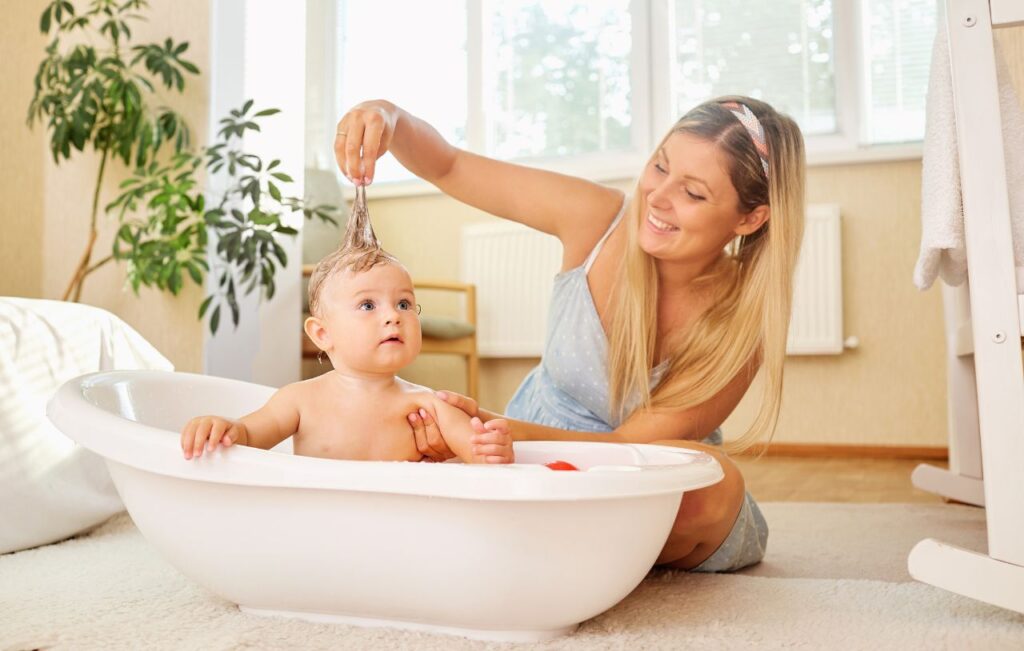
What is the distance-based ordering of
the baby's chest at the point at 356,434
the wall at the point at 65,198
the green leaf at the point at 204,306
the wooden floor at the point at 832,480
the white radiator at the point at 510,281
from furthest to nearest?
the white radiator at the point at 510,281 → the wall at the point at 65,198 → the green leaf at the point at 204,306 → the wooden floor at the point at 832,480 → the baby's chest at the point at 356,434

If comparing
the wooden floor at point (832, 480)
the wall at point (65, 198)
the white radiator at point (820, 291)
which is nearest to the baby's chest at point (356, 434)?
the wooden floor at point (832, 480)

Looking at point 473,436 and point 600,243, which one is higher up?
point 600,243

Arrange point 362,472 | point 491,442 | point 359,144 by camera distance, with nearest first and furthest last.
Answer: point 362,472
point 491,442
point 359,144

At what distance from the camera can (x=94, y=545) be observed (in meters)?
1.51

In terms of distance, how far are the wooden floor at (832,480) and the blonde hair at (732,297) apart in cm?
86

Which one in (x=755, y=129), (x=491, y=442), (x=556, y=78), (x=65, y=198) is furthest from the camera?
(x=556, y=78)

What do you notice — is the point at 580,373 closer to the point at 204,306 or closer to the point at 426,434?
the point at 426,434

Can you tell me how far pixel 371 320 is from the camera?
1.03 metres

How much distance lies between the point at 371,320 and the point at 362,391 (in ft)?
0.29

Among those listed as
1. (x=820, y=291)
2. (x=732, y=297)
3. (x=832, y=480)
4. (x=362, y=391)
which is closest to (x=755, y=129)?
(x=732, y=297)

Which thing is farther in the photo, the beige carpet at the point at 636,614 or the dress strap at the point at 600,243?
the dress strap at the point at 600,243

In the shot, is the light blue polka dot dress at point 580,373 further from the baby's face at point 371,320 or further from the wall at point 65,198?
the wall at point 65,198

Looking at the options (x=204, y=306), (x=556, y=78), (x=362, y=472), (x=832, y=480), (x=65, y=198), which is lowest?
(x=832, y=480)

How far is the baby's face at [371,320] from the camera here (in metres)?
1.03
